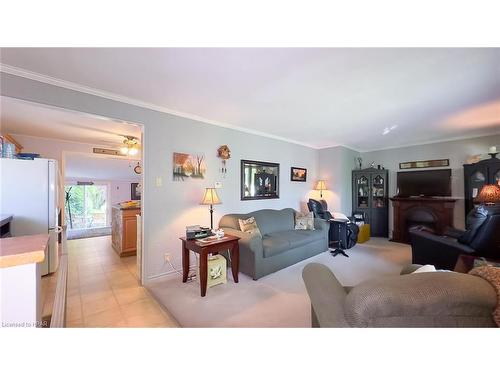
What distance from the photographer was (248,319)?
6.04 ft

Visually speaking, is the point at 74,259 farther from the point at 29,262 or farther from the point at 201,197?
the point at 29,262

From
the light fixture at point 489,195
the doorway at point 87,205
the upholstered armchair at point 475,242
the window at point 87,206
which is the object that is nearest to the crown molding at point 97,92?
the upholstered armchair at point 475,242

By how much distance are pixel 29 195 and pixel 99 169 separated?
500 cm

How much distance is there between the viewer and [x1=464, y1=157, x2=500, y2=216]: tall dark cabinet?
3.56 metres

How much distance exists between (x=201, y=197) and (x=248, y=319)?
Answer: 5.94ft

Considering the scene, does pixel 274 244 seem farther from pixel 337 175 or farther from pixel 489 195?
pixel 489 195

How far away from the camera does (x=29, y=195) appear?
95.3 inches

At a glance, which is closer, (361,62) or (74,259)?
(361,62)

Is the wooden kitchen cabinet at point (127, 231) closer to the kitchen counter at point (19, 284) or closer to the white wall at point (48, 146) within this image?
the white wall at point (48, 146)

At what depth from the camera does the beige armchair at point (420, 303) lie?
2.71ft

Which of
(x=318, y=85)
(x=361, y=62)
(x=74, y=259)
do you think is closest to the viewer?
(x=361, y=62)

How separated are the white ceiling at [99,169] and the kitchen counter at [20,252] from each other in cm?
545

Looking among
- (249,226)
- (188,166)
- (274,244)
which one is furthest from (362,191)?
(188,166)
